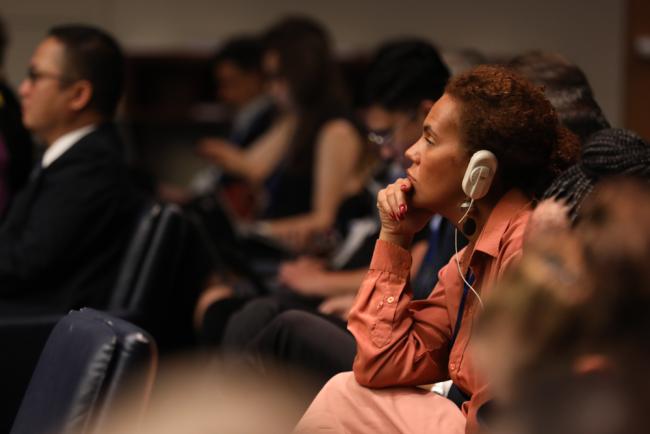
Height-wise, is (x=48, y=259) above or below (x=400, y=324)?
below

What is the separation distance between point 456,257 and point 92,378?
0.64 metres

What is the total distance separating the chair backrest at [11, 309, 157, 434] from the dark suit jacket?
131 cm

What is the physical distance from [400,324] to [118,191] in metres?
1.47

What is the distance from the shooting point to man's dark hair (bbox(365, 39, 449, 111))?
279cm

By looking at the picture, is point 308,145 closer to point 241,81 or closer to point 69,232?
point 241,81

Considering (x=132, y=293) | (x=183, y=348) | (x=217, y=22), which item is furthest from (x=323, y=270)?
(x=217, y=22)

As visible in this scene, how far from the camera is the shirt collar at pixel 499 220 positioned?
164cm

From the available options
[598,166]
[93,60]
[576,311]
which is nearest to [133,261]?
[93,60]

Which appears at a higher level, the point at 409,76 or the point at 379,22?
the point at 409,76

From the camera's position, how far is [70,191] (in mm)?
2910

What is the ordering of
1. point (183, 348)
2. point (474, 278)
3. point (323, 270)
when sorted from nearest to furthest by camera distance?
point (474, 278)
point (183, 348)
point (323, 270)

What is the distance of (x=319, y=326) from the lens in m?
2.13

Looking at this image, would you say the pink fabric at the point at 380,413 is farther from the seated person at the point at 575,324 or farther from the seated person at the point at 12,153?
the seated person at the point at 12,153

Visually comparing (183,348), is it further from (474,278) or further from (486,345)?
(486,345)
